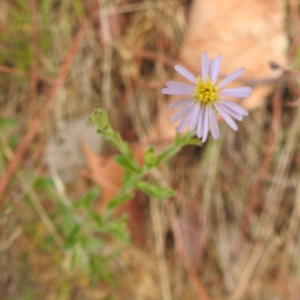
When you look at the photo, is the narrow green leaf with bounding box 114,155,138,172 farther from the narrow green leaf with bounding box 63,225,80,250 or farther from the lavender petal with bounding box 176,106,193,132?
the narrow green leaf with bounding box 63,225,80,250

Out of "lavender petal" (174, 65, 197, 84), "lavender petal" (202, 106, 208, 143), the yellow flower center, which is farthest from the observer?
the yellow flower center

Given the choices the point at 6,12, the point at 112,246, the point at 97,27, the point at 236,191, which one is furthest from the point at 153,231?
the point at 6,12

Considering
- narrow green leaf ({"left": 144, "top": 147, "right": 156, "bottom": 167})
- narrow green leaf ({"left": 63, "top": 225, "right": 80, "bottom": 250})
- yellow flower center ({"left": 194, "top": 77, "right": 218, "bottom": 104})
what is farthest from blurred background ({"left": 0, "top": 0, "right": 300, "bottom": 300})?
yellow flower center ({"left": 194, "top": 77, "right": 218, "bottom": 104})

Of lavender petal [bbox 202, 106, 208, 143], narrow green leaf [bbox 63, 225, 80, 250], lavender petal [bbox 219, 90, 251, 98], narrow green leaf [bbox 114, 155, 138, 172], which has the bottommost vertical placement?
narrow green leaf [bbox 63, 225, 80, 250]

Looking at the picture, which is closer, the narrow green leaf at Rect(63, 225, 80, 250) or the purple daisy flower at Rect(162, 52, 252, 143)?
the purple daisy flower at Rect(162, 52, 252, 143)

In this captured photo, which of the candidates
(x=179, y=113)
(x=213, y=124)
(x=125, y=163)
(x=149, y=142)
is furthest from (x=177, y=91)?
(x=149, y=142)

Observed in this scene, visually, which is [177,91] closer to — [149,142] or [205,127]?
[205,127]

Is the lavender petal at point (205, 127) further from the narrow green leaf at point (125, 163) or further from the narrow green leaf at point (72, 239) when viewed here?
the narrow green leaf at point (72, 239)

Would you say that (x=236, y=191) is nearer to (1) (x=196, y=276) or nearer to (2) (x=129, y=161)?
(1) (x=196, y=276)
